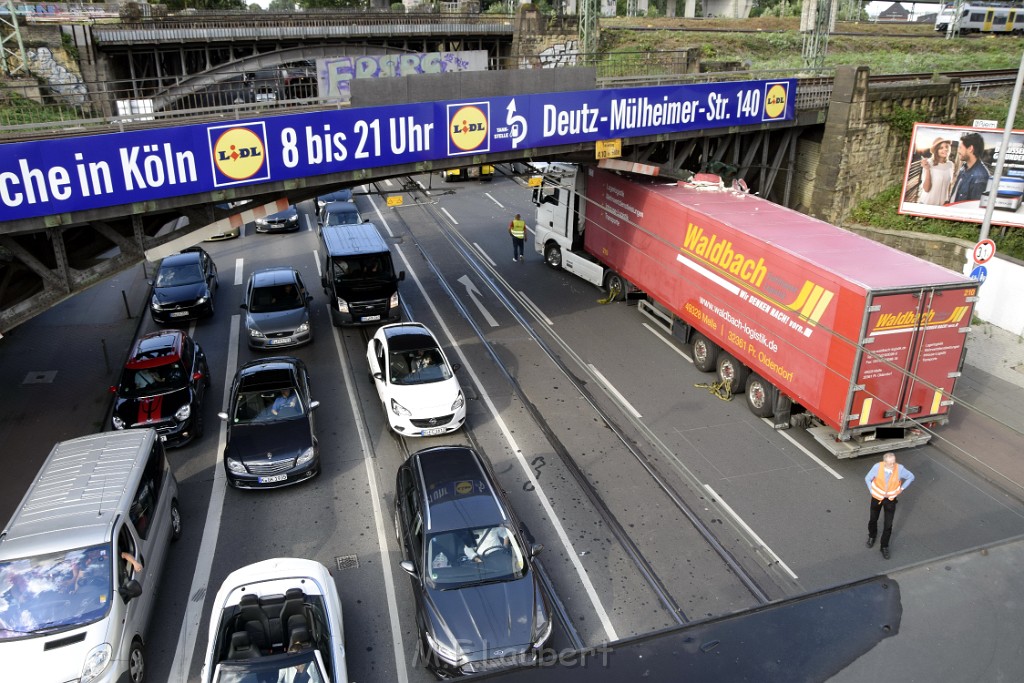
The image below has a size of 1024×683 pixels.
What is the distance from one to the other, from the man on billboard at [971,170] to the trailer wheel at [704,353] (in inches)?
438

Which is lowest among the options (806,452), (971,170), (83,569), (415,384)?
(806,452)

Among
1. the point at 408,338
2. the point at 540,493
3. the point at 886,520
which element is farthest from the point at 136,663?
the point at 886,520

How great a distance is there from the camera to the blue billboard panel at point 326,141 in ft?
38.4

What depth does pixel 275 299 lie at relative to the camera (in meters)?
19.3

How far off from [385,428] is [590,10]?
26528 millimetres

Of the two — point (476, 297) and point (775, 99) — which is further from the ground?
point (775, 99)

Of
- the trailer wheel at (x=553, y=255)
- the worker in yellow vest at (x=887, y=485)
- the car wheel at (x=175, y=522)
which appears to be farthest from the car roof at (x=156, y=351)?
the worker in yellow vest at (x=887, y=485)

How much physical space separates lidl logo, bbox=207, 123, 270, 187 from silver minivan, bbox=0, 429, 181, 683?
16.9 feet

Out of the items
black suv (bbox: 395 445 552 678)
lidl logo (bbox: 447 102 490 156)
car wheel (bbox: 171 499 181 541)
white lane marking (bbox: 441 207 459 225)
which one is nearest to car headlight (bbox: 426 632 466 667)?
black suv (bbox: 395 445 552 678)

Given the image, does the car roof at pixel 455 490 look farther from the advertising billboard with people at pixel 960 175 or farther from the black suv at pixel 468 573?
the advertising billboard with people at pixel 960 175

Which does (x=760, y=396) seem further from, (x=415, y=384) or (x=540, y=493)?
(x=415, y=384)

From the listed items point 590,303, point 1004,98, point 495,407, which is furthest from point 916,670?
point 1004,98

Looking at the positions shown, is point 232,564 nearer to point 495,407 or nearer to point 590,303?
point 495,407

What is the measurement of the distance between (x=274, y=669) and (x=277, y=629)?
3.03 feet
